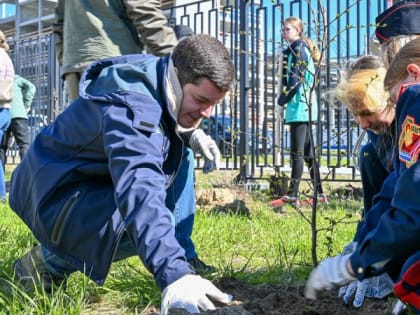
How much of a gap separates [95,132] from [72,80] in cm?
170

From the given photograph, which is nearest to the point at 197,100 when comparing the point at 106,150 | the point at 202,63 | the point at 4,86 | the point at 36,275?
the point at 202,63

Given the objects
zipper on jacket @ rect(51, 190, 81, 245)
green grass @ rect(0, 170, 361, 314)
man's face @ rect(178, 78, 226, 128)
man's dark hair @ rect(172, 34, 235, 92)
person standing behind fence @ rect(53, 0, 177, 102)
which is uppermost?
person standing behind fence @ rect(53, 0, 177, 102)

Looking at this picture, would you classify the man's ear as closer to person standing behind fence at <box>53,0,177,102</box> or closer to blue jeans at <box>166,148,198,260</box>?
blue jeans at <box>166,148,198,260</box>

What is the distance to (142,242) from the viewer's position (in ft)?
5.66

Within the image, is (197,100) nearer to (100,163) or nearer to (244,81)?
(100,163)

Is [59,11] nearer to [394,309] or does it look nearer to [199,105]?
[199,105]

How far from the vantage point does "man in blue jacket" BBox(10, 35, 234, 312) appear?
6.55 feet

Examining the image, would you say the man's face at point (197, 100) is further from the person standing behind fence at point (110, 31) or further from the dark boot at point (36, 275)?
the person standing behind fence at point (110, 31)

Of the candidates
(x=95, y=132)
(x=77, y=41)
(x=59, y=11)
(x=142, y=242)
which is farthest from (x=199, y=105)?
(x=59, y=11)

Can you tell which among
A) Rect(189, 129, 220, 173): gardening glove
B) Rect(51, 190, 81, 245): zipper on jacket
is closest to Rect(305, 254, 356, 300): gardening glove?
Rect(51, 190, 81, 245): zipper on jacket

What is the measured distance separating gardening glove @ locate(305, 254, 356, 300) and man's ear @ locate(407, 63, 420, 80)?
1.89 feet

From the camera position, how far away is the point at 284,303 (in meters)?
2.15

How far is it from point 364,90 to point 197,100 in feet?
2.30

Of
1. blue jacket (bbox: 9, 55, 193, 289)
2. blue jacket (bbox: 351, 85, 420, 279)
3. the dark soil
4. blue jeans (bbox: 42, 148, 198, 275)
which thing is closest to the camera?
blue jacket (bbox: 351, 85, 420, 279)
